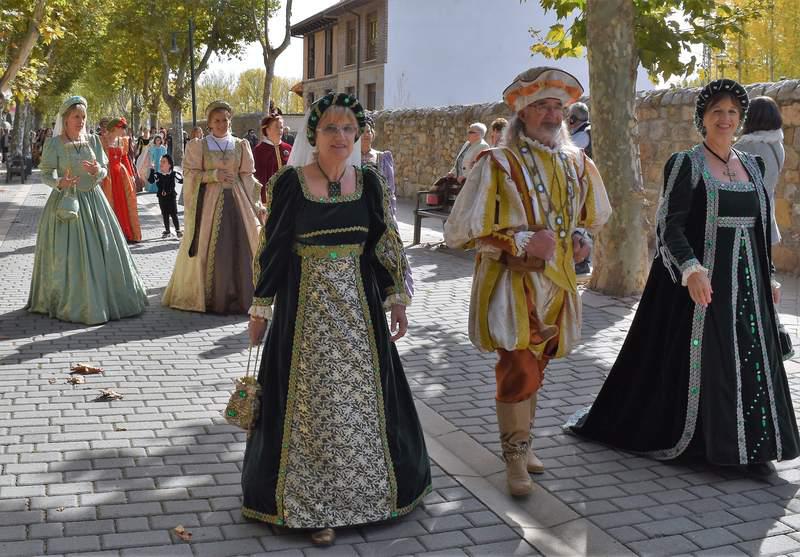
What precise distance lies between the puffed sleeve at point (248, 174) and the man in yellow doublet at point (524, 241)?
5.01 metres

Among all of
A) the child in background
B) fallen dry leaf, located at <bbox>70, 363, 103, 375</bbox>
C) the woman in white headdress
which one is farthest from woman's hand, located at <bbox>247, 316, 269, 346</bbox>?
the child in background

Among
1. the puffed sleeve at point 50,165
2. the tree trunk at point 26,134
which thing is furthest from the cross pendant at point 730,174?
the tree trunk at point 26,134

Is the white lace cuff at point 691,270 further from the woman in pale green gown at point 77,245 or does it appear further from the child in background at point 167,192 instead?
the child in background at point 167,192

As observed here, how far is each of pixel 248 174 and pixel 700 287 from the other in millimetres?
5635

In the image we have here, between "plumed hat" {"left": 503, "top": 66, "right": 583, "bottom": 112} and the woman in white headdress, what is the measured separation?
5.04m

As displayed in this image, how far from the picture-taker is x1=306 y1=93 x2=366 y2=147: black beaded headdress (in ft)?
13.9

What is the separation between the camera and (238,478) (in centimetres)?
479

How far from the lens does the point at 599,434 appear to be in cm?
542

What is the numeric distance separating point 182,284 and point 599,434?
515cm

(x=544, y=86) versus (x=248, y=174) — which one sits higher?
(x=544, y=86)

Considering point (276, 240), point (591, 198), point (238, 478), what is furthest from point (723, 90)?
point (238, 478)

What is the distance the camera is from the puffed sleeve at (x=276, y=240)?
4.24 meters

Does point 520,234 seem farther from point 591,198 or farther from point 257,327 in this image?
point 257,327

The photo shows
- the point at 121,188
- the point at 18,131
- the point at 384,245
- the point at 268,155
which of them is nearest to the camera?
the point at 384,245
